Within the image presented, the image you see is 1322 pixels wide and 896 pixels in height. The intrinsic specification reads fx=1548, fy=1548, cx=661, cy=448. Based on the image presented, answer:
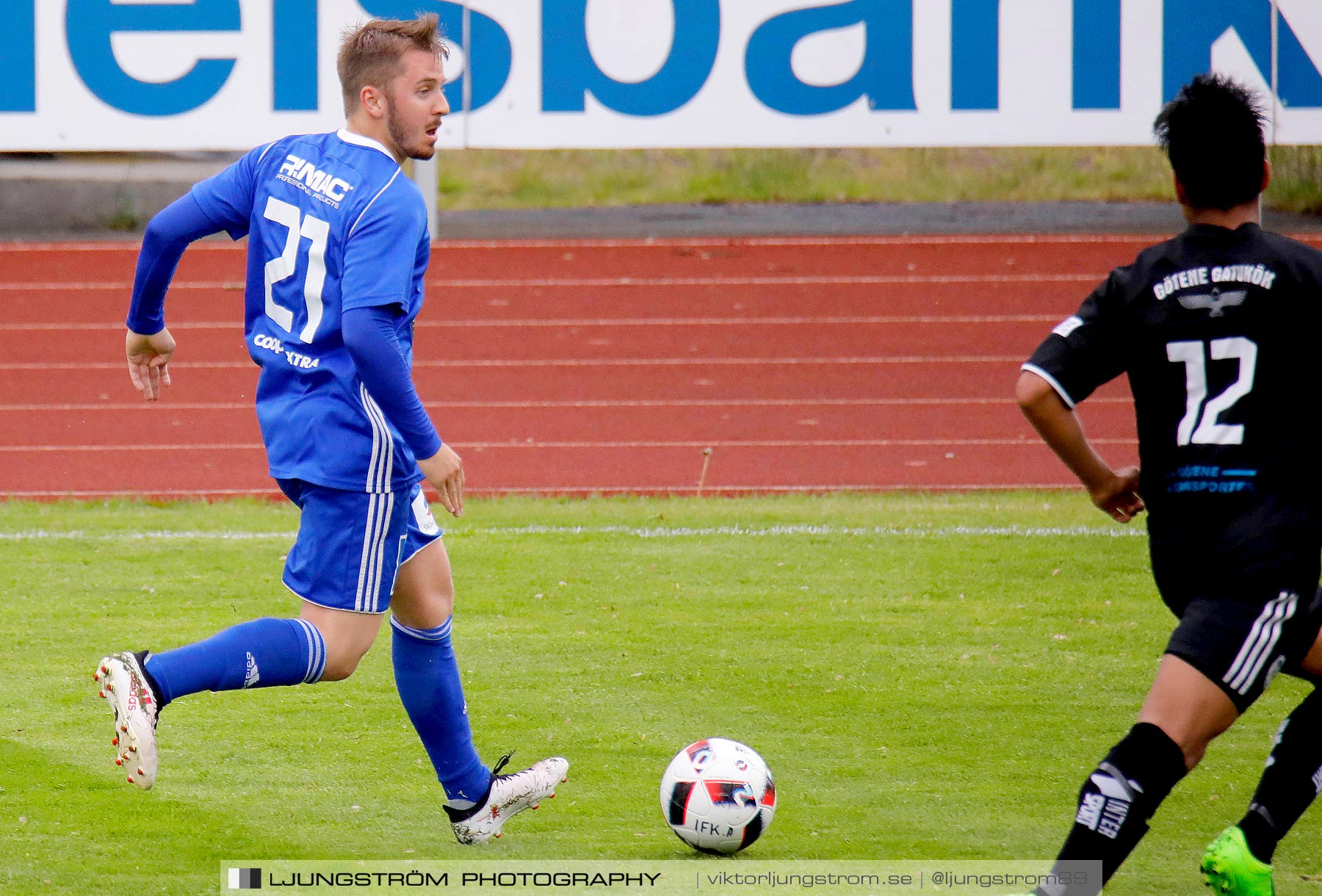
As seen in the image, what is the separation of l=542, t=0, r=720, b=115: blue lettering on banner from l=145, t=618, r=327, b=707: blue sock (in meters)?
8.98

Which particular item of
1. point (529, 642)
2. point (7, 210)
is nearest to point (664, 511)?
point (529, 642)

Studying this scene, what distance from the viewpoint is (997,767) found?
421 cm

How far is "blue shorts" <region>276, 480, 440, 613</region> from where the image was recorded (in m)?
3.22

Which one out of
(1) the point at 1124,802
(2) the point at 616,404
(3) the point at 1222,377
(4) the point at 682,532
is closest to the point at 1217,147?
(3) the point at 1222,377

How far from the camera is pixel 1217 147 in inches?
109

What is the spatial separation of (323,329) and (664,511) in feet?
17.0

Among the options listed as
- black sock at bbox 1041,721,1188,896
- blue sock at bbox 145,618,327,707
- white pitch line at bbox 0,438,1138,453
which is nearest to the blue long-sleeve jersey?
blue sock at bbox 145,618,327,707

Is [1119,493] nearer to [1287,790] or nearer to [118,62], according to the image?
[1287,790]

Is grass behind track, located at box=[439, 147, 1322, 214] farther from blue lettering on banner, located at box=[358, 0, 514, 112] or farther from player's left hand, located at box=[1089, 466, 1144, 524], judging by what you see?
player's left hand, located at box=[1089, 466, 1144, 524]

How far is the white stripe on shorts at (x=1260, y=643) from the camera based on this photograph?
105 inches

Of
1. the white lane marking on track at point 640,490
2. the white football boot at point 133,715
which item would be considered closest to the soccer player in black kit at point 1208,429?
the white football boot at point 133,715

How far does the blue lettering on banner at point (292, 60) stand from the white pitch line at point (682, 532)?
4.88 meters

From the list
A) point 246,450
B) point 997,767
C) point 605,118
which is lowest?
point 997,767

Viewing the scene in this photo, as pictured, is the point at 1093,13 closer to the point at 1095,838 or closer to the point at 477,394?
the point at 477,394
